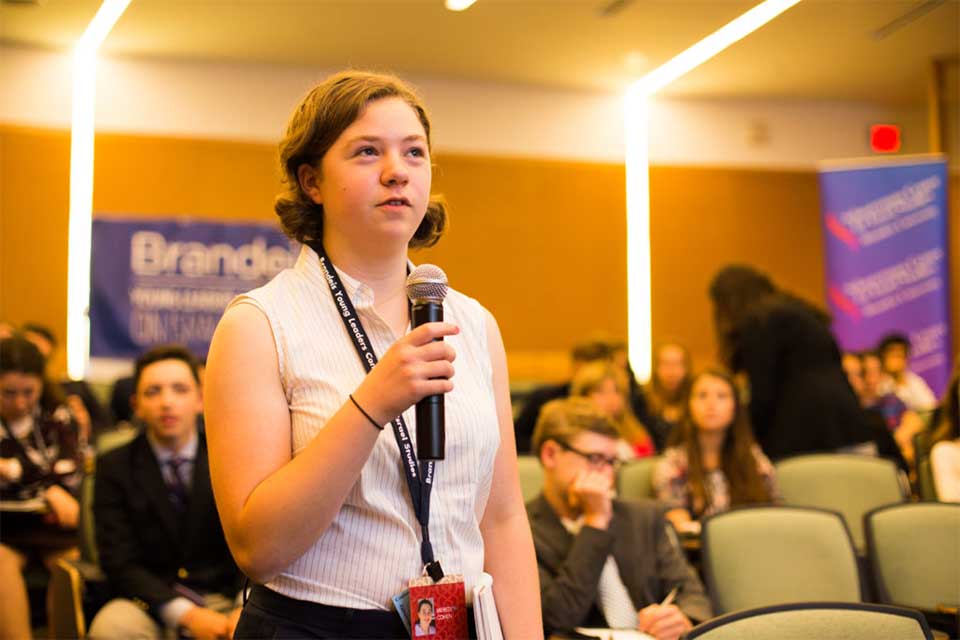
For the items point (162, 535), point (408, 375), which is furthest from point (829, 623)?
point (162, 535)

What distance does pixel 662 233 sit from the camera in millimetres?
10023

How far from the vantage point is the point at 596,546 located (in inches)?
122

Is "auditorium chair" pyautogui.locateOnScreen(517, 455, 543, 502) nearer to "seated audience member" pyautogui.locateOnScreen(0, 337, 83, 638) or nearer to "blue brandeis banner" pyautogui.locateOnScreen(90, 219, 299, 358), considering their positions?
"seated audience member" pyautogui.locateOnScreen(0, 337, 83, 638)

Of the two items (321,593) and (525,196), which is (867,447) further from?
(525,196)

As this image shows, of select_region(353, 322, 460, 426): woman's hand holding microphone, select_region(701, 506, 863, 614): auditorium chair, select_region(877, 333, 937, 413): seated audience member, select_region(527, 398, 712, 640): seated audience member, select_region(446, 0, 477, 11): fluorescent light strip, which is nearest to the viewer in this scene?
select_region(353, 322, 460, 426): woman's hand holding microphone

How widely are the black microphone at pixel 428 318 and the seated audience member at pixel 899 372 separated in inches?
295

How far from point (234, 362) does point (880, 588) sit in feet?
9.70

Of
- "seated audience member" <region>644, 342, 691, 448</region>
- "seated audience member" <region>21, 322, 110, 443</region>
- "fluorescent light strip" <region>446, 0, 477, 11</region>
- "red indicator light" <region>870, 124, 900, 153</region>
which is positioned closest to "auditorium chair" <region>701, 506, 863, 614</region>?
"seated audience member" <region>644, 342, 691, 448</region>

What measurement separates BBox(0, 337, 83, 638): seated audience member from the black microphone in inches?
127

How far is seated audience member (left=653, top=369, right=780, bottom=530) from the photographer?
14.8ft

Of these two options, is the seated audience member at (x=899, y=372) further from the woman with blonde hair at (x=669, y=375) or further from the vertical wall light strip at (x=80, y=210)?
the vertical wall light strip at (x=80, y=210)

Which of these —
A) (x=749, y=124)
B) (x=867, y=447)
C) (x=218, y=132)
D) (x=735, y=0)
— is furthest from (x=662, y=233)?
(x=867, y=447)

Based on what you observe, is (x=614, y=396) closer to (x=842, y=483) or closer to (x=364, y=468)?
(x=842, y=483)

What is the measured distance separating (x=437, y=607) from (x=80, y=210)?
8.01 meters
